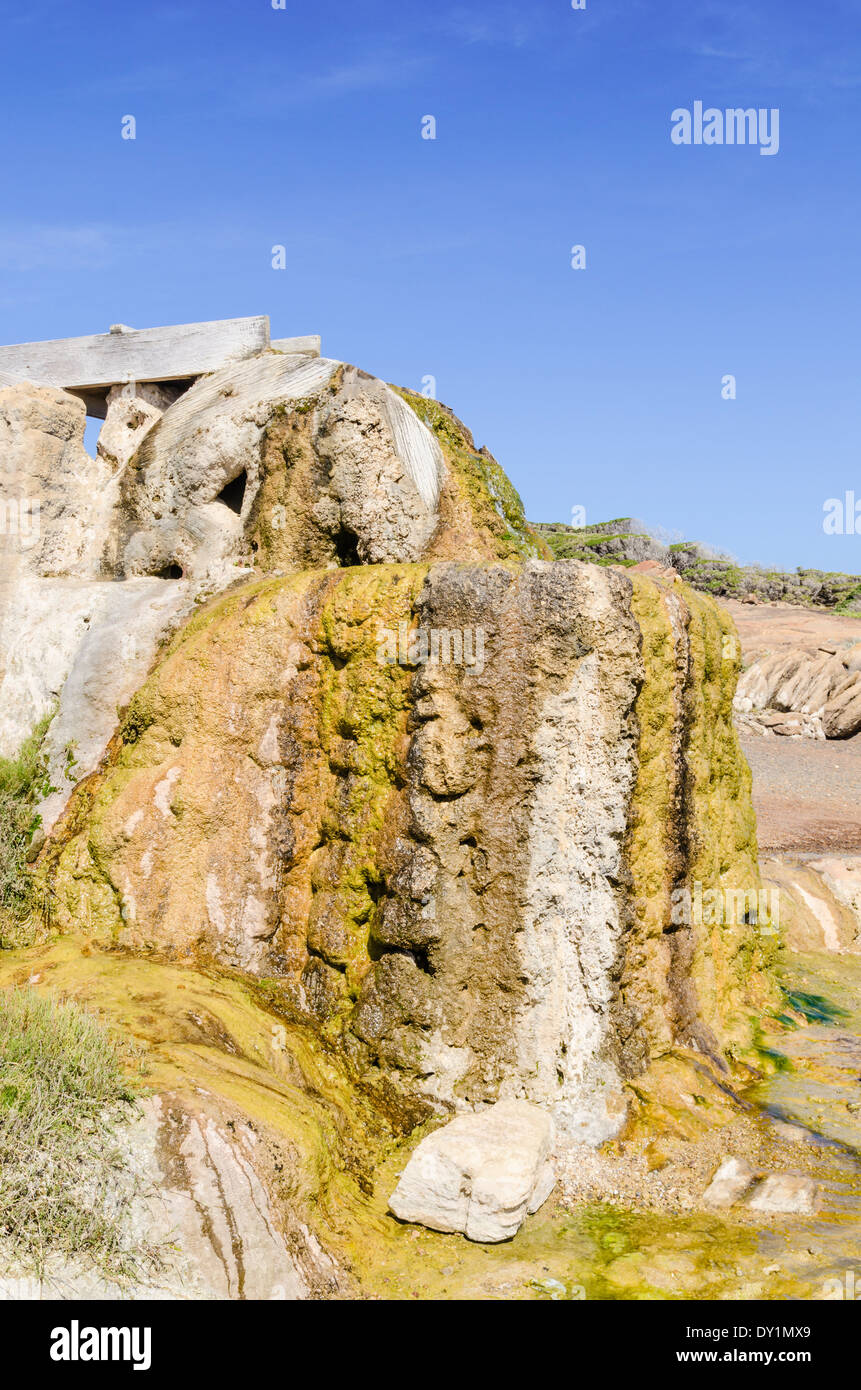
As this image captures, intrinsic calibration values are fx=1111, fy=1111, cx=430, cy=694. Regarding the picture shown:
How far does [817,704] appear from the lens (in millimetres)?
25750

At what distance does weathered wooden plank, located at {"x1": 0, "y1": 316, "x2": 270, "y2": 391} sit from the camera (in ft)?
31.2

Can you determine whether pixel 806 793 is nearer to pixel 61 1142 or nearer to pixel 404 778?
pixel 404 778

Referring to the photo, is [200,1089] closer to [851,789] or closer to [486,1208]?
[486,1208]

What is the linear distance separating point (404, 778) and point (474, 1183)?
2402 mm

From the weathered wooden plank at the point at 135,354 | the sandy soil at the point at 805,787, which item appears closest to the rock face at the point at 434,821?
the weathered wooden plank at the point at 135,354

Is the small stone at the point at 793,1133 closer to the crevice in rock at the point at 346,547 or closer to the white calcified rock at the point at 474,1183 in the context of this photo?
the white calcified rock at the point at 474,1183

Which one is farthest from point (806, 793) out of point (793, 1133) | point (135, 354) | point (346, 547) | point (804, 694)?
point (135, 354)

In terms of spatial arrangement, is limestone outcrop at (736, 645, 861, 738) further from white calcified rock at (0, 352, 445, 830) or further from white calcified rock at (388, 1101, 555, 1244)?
white calcified rock at (388, 1101, 555, 1244)

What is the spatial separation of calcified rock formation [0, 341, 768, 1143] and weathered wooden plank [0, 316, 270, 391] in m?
1.07

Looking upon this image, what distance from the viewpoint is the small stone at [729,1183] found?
6.41 meters

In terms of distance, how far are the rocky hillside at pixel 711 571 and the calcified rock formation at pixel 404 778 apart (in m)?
32.1
